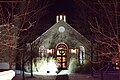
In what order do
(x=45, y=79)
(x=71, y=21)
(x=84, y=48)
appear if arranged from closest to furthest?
(x=45, y=79)
(x=84, y=48)
(x=71, y=21)

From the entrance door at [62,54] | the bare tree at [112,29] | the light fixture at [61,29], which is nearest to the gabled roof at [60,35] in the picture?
the light fixture at [61,29]

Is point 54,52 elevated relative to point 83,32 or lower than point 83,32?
lower

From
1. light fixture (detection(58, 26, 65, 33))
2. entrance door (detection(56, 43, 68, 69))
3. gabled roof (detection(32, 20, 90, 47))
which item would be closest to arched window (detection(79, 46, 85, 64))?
gabled roof (detection(32, 20, 90, 47))

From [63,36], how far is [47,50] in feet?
9.50

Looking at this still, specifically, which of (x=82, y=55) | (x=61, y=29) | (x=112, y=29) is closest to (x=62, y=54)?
(x=82, y=55)

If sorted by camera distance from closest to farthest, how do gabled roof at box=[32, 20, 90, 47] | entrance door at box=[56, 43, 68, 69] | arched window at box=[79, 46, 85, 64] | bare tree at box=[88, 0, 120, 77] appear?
bare tree at box=[88, 0, 120, 77]
arched window at box=[79, 46, 85, 64]
gabled roof at box=[32, 20, 90, 47]
entrance door at box=[56, 43, 68, 69]

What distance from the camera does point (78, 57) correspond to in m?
37.2

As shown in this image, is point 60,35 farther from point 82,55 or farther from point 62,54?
point 82,55

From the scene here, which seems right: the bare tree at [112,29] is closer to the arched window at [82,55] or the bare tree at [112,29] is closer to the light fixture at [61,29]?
the arched window at [82,55]

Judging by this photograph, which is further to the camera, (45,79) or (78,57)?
(78,57)

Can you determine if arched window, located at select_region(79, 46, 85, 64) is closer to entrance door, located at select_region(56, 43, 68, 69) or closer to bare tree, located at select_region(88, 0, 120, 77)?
entrance door, located at select_region(56, 43, 68, 69)

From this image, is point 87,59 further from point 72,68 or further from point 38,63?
point 38,63

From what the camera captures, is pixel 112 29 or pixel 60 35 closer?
pixel 112 29

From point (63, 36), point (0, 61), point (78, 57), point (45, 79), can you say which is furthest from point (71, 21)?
point (45, 79)
